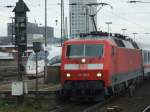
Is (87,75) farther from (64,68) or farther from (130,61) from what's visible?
(130,61)

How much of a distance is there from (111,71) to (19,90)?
4.98 m

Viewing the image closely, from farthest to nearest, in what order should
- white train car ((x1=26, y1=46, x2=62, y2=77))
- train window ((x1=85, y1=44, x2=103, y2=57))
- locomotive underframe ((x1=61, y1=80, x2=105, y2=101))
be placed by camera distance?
1. white train car ((x1=26, y1=46, x2=62, y2=77))
2. train window ((x1=85, y1=44, x2=103, y2=57))
3. locomotive underframe ((x1=61, y1=80, x2=105, y2=101))

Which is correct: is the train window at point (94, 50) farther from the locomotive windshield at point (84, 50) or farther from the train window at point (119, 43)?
the train window at point (119, 43)

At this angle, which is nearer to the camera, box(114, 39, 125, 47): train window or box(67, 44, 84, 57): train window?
box(67, 44, 84, 57): train window

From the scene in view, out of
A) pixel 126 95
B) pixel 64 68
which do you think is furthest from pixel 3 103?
pixel 126 95

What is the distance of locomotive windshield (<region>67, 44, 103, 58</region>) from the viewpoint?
912 inches

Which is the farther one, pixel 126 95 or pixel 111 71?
pixel 126 95

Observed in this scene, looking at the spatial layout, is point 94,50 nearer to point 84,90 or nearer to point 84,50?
point 84,50

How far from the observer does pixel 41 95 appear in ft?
75.5

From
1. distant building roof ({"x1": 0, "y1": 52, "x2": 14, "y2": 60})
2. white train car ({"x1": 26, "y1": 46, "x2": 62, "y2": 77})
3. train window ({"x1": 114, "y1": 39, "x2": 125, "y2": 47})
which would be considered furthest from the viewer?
distant building roof ({"x1": 0, "y1": 52, "x2": 14, "y2": 60})

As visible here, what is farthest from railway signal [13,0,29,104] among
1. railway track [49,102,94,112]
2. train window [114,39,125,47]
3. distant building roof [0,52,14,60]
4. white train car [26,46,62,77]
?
distant building roof [0,52,14,60]

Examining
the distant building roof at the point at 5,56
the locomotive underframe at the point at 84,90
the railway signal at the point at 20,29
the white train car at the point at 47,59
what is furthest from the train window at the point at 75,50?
the distant building roof at the point at 5,56

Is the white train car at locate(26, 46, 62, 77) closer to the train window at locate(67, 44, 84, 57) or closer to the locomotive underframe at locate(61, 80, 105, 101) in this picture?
the train window at locate(67, 44, 84, 57)

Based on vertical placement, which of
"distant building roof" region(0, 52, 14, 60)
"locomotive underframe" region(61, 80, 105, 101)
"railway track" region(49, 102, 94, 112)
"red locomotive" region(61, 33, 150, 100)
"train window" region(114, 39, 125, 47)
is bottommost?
"distant building roof" region(0, 52, 14, 60)
